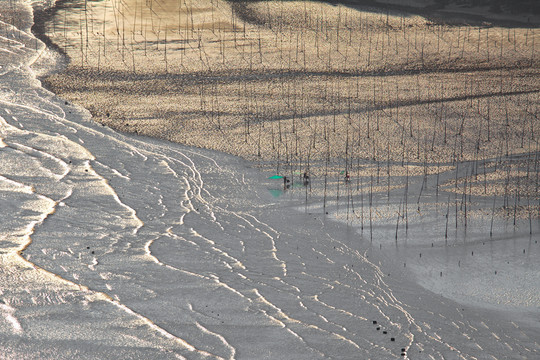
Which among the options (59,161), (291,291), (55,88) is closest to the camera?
(291,291)

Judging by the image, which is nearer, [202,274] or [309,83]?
[202,274]

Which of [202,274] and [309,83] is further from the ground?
[309,83]

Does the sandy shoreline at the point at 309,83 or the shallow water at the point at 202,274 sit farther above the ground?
the sandy shoreline at the point at 309,83

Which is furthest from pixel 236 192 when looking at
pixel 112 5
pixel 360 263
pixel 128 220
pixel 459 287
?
pixel 112 5

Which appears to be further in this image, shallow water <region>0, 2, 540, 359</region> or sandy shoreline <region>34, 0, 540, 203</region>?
sandy shoreline <region>34, 0, 540, 203</region>

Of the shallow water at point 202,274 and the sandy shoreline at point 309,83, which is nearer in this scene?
the shallow water at point 202,274

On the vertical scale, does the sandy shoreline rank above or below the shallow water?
above

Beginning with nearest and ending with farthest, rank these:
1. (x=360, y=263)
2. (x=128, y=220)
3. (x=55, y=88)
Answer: (x=360, y=263) < (x=128, y=220) < (x=55, y=88)

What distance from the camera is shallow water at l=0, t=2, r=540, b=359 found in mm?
4605

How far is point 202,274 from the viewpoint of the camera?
554cm

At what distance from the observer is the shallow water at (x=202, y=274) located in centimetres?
461

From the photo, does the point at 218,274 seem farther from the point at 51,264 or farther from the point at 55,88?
the point at 55,88

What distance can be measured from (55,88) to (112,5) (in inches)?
199

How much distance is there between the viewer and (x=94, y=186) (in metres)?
7.38
